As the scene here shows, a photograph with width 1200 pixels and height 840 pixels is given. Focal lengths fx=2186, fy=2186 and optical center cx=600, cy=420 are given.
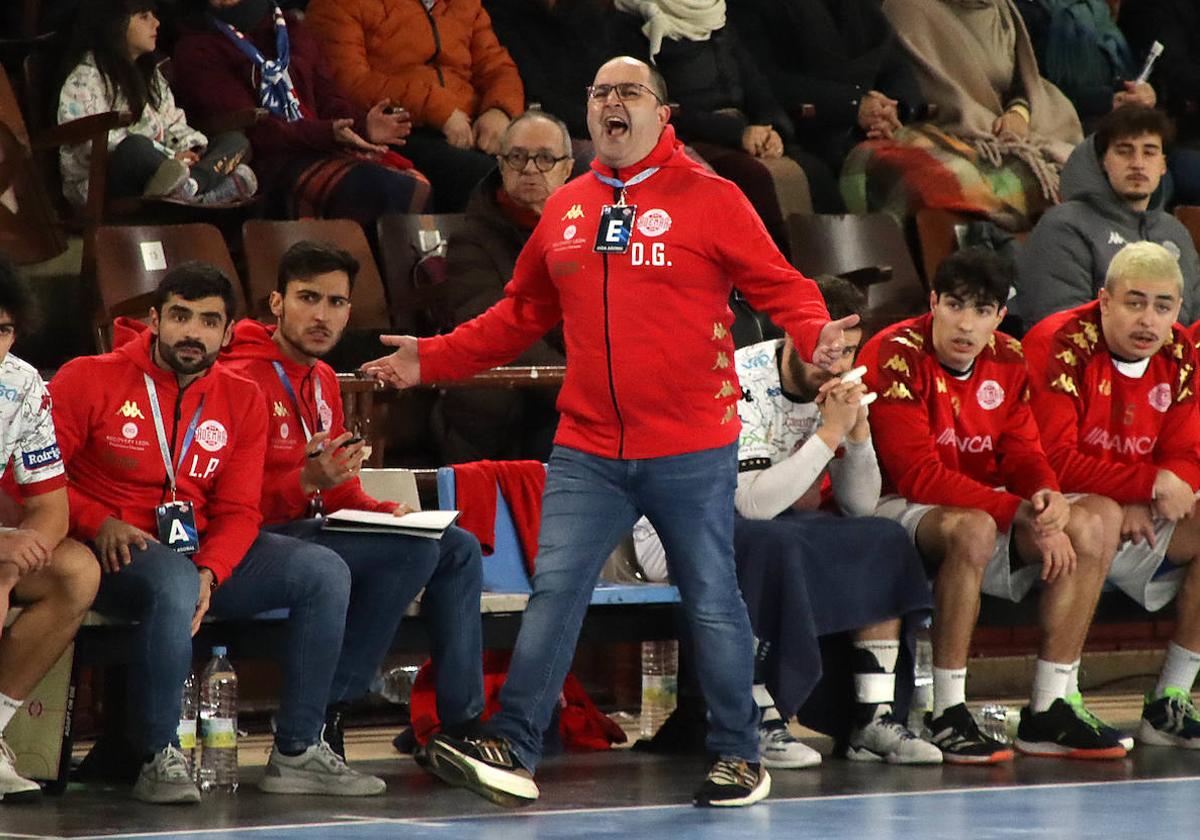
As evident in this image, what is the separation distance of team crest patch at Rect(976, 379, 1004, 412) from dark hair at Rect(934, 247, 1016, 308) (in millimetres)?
234

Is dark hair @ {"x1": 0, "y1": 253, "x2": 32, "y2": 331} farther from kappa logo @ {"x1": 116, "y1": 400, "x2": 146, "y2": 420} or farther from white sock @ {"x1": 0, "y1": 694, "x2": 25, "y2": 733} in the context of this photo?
white sock @ {"x1": 0, "y1": 694, "x2": 25, "y2": 733}

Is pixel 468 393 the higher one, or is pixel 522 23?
pixel 522 23

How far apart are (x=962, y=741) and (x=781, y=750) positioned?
470 millimetres

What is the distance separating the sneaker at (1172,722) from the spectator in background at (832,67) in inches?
120

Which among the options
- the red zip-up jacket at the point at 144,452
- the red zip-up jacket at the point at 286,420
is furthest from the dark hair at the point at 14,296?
the red zip-up jacket at the point at 286,420

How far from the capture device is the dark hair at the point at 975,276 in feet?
18.8

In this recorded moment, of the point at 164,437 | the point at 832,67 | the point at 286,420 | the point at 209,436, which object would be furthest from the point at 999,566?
the point at 832,67

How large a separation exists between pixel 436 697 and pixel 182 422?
0.92m

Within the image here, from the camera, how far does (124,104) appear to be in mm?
6711

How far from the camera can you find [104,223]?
6.72 meters

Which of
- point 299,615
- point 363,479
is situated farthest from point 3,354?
point 363,479

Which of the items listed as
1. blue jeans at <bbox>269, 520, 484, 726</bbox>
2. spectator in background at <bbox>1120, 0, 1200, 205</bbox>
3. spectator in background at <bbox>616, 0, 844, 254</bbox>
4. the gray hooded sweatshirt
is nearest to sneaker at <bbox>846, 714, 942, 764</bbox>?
blue jeans at <bbox>269, 520, 484, 726</bbox>

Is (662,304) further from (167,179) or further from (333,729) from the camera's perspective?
(167,179)

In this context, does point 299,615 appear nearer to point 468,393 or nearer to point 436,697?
point 436,697
